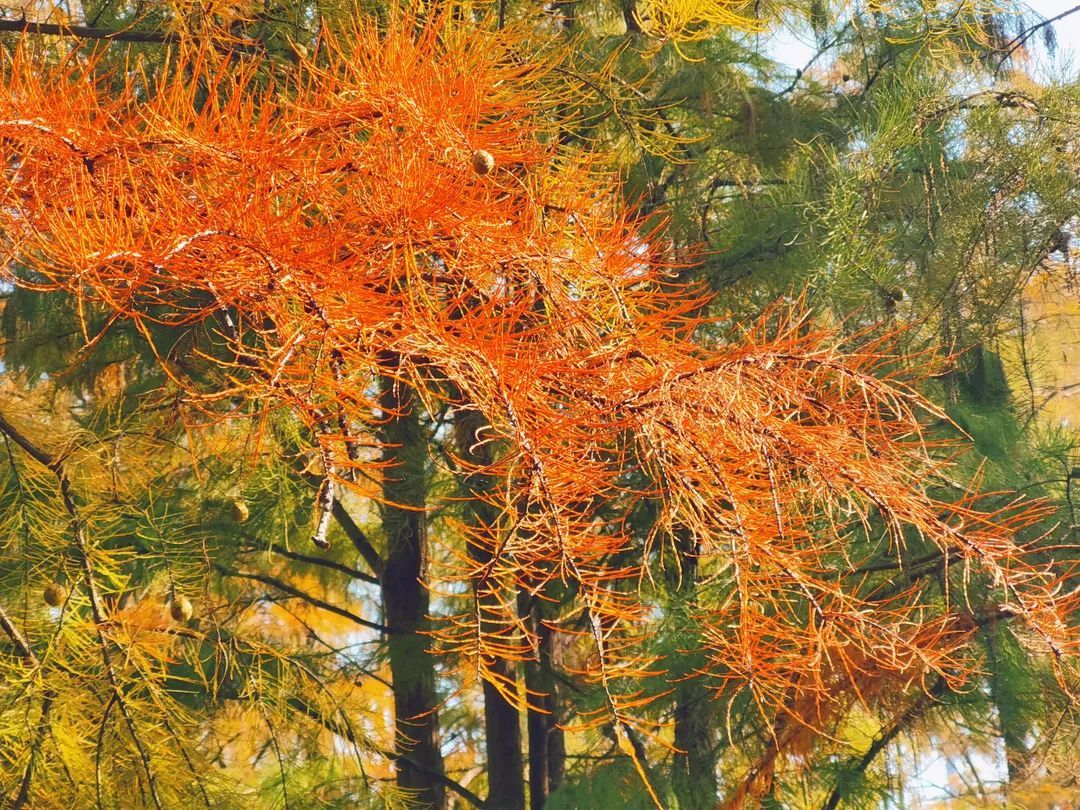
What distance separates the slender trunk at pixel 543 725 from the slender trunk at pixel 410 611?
30 cm

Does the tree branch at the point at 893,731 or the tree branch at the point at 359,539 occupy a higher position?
the tree branch at the point at 359,539

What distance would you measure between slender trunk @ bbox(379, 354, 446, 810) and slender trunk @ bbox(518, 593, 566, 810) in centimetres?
30

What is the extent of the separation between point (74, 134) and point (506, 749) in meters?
2.81

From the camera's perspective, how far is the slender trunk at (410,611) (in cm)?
319

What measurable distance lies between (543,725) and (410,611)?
573 millimetres

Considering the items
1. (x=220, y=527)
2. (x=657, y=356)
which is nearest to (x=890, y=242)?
(x=657, y=356)

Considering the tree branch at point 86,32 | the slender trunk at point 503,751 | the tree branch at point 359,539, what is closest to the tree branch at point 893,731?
the slender trunk at point 503,751

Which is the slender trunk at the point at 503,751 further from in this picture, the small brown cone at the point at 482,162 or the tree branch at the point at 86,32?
the small brown cone at the point at 482,162

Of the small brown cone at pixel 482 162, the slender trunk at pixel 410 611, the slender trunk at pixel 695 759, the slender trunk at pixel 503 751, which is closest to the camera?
the small brown cone at pixel 482 162

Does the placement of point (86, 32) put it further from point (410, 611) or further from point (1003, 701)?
point (1003, 701)

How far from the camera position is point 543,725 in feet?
12.8

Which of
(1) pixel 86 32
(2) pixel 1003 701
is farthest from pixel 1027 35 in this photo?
(1) pixel 86 32

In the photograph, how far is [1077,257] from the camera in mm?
2988

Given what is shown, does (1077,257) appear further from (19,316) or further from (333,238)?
(19,316)
